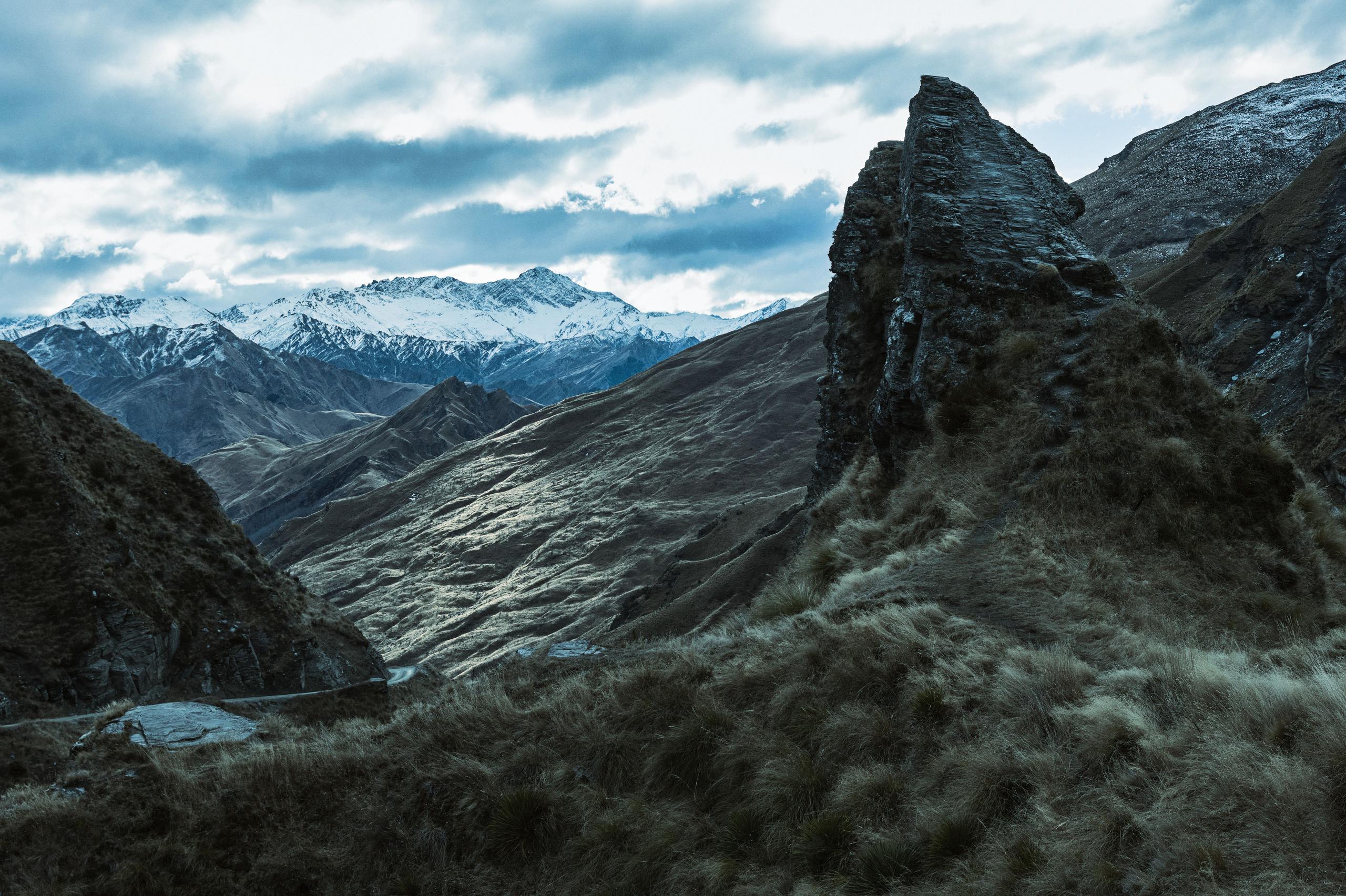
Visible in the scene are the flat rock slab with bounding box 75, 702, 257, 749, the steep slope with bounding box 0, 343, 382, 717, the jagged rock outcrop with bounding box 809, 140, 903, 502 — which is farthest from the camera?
the steep slope with bounding box 0, 343, 382, 717

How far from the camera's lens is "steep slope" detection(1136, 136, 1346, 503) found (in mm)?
32188

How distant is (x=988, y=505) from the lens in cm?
1025

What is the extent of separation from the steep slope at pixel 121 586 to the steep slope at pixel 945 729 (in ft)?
54.6

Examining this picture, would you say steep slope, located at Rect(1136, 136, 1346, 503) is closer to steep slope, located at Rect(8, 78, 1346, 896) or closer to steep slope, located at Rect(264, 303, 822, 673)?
steep slope, located at Rect(8, 78, 1346, 896)

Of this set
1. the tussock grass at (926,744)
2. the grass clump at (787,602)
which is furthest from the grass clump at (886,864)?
the grass clump at (787,602)

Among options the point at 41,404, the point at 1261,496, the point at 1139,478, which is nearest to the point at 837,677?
the point at 1139,478

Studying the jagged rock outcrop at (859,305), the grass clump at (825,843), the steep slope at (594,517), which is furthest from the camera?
the steep slope at (594,517)

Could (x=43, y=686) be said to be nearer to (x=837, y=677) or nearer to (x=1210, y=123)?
(x=837, y=677)

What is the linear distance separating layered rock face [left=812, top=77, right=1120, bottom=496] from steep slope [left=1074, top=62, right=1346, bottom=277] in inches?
2911

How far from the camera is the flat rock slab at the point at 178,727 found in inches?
366

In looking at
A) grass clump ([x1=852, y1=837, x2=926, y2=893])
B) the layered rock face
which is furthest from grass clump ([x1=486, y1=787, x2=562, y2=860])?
the layered rock face

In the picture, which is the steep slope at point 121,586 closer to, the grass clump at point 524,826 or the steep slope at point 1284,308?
the grass clump at point 524,826

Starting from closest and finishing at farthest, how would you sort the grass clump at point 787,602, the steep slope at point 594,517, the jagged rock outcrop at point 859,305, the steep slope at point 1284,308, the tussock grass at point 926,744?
the tussock grass at point 926,744
the grass clump at point 787,602
the jagged rock outcrop at point 859,305
the steep slope at point 1284,308
the steep slope at point 594,517

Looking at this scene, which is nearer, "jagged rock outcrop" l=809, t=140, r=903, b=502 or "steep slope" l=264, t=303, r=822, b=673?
"jagged rock outcrop" l=809, t=140, r=903, b=502
